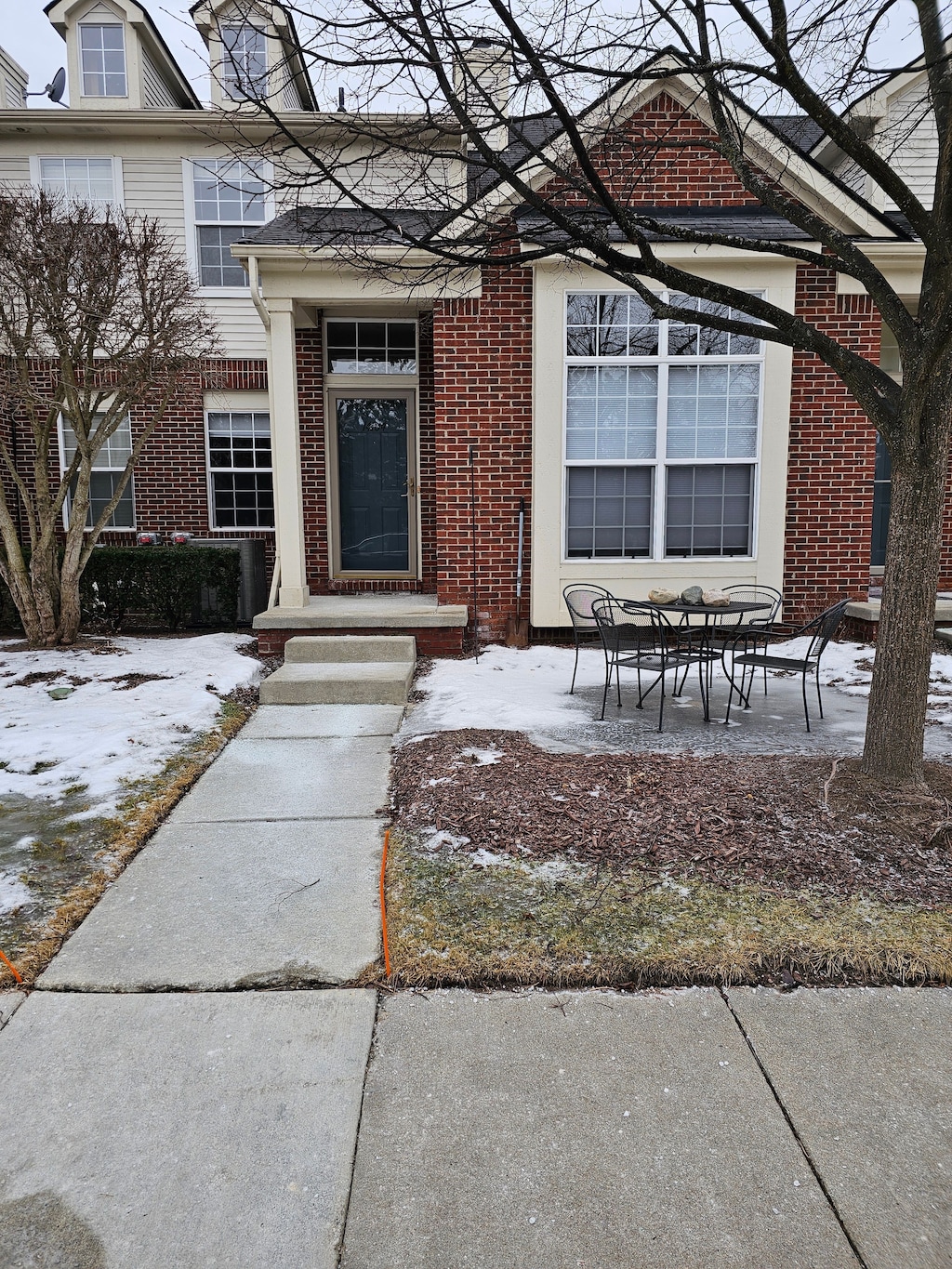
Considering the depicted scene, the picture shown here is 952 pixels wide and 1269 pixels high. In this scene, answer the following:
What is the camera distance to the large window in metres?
11.7

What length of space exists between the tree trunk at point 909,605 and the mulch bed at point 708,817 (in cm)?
20

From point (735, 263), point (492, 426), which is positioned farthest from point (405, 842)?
point (735, 263)

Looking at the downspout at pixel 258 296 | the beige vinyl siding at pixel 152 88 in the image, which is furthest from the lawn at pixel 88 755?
the beige vinyl siding at pixel 152 88

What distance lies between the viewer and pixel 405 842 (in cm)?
382

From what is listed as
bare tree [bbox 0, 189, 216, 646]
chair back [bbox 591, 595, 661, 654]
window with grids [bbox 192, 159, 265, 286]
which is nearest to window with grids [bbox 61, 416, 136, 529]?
window with grids [bbox 192, 159, 265, 286]

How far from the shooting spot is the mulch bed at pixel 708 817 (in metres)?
3.45

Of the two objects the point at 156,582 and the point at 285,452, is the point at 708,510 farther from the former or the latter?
the point at 156,582

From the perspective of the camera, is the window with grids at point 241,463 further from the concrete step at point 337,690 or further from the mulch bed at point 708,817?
the mulch bed at point 708,817

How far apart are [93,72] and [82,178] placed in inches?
65.7

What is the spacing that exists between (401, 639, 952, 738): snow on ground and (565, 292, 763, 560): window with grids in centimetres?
125

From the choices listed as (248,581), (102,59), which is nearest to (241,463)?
(248,581)

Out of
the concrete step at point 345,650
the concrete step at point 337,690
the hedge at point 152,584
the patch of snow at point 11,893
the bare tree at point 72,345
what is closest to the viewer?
the patch of snow at point 11,893

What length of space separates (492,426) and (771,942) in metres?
6.25

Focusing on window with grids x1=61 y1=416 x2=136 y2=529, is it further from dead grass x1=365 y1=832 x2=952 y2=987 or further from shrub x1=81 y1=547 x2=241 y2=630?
dead grass x1=365 y1=832 x2=952 y2=987
